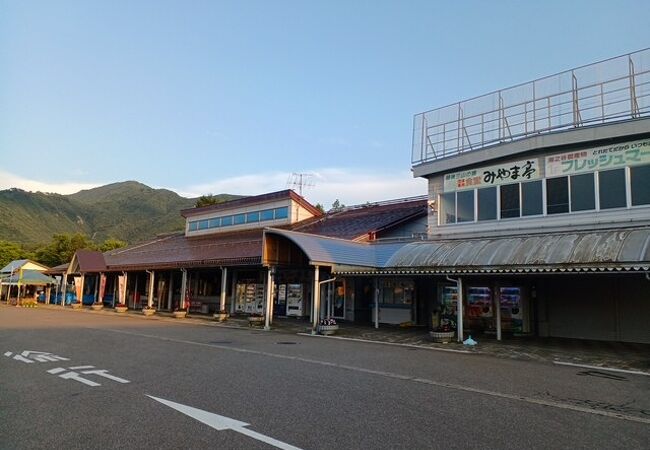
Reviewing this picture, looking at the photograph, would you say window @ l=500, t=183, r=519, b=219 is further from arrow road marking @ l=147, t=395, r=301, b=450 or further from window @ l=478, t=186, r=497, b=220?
arrow road marking @ l=147, t=395, r=301, b=450

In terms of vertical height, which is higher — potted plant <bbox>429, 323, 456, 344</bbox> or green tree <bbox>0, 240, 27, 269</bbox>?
green tree <bbox>0, 240, 27, 269</bbox>

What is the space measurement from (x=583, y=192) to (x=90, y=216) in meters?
132

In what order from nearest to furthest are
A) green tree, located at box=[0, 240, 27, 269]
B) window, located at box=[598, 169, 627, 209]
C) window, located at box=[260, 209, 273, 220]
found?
window, located at box=[598, 169, 627, 209] < window, located at box=[260, 209, 273, 220] < green tree, located at box=[0, 240, 27, 269]

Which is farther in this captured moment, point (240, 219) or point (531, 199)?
point (240, 219)

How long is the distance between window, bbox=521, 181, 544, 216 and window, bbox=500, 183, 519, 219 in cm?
22

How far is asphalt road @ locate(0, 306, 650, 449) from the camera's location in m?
5.00

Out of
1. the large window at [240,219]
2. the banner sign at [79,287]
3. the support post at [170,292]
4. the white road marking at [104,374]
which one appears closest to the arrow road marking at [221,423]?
the white road marking at [104,374]

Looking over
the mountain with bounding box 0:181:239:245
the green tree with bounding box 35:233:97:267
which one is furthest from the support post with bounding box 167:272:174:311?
the mountain with bounding box 0:181:239:245

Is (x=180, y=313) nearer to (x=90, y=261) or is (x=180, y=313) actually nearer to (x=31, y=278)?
(x=90, y=261)

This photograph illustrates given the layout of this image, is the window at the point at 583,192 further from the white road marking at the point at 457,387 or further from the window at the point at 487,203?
the white road marking at the point at 457,387

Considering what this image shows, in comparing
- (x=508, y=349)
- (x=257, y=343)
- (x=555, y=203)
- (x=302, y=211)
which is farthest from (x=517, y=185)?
(x=302, y=211)

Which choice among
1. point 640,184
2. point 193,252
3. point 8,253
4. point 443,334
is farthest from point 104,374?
point 8,253

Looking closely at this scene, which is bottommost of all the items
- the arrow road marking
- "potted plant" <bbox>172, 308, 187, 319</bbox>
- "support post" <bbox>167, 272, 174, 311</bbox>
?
"potted plant" <bbox>172, 308, 187, 319</bbox>

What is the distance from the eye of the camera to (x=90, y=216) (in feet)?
418
